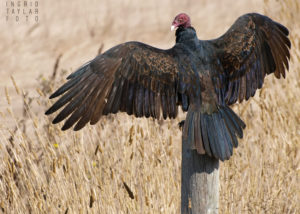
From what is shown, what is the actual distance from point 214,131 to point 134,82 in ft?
1.82

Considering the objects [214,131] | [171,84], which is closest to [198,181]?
[214,131]

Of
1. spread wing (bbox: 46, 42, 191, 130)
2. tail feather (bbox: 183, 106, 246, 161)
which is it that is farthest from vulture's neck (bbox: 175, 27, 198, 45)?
tail feather (bbox: 183, 106, 246, 161)

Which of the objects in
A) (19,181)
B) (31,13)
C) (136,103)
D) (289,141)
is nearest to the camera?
(136,103)

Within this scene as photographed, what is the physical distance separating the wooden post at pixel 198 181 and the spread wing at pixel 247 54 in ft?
1.36

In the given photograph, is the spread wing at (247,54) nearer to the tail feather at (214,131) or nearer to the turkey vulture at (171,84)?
the turkey vulture at (171,84)

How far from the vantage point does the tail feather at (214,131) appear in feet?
9.18

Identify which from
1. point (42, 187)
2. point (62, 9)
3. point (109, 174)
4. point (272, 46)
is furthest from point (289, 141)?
point (62, 9)

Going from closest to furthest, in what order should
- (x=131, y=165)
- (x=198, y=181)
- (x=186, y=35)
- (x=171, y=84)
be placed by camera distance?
(x=198, y=181)
(x=171, y=84)
(x=186, y=35)
(x=131, y=165)

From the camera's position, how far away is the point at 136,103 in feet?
10.2

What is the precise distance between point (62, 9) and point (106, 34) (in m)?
0.74

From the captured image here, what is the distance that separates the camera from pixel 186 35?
3266 mm

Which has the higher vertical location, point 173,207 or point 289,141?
point 289,141

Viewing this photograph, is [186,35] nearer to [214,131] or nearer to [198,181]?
[214,131]

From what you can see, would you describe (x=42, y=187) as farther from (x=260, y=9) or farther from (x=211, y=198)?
(x=260, y=9)
